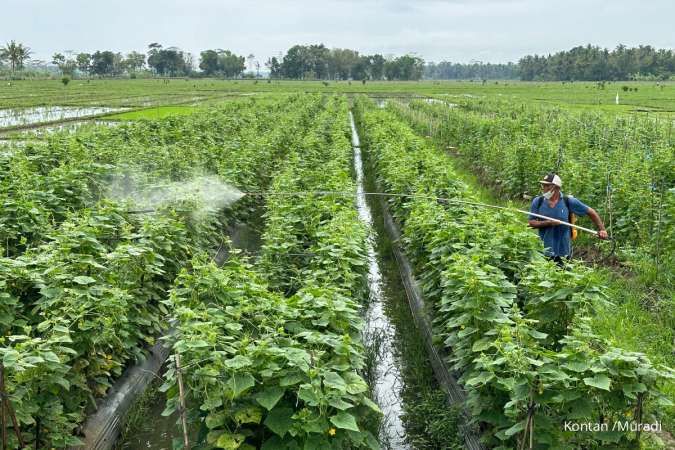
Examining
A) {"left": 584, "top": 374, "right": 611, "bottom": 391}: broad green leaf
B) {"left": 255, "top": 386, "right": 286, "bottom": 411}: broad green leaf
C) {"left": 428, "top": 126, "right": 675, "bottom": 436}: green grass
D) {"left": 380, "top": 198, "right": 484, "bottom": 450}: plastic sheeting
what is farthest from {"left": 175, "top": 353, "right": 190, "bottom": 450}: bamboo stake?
{"left": 428, "top": 126, "right": 675, "bottom": 436}: green grass

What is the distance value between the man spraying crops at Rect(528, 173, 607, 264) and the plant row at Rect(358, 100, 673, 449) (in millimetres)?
361

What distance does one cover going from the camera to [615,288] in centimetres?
870

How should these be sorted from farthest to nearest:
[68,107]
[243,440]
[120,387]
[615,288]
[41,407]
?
[68,107] < [615,288] < [120,387] < [41,407] < [243,440]

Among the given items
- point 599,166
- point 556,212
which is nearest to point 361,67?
point 599,166

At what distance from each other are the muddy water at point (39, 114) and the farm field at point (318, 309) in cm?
1748

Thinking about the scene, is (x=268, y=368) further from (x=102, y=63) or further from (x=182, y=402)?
(x=102, y=63)

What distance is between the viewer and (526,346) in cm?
459

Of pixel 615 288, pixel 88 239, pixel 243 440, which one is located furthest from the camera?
pixel 615 288

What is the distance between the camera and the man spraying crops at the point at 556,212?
741 cm

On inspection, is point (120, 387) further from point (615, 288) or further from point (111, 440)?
point (615, 288)

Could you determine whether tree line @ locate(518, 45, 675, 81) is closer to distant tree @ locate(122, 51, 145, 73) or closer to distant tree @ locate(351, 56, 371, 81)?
distant tree @ locate(351, 56, 371, 81)

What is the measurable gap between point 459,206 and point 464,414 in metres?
4.24

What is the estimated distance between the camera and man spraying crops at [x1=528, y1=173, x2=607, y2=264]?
24.3 feet

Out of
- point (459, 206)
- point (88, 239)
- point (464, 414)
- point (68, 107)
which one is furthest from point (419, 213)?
point (68, 107)
